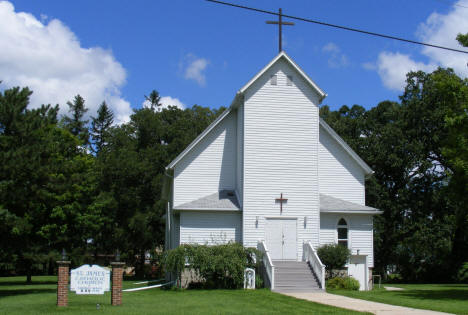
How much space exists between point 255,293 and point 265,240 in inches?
212

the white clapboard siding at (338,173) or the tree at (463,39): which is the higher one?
the tree at (463,39)

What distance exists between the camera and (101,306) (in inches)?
646

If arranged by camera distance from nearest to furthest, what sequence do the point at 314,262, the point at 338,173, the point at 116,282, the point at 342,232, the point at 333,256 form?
the point at 116,282, the point at 314,262, the point at 333,256, the point at 342,232, the point at 338,173

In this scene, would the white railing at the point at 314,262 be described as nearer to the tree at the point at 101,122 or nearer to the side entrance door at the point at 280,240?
the side entrance door at the point at 280,240

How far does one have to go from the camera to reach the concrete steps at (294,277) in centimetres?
2255

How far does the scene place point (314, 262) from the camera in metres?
23.9

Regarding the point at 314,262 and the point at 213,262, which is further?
the point at 314,262

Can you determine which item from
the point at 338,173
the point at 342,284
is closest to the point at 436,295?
the point at 342,284

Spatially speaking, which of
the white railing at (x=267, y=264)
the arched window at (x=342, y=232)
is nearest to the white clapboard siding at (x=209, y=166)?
the white railing at (x=267, y=264)

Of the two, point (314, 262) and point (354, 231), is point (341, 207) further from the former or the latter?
point (314, 262)

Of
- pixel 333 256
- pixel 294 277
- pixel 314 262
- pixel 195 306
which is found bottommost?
pixel 195 306

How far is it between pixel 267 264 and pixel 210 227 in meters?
3.88

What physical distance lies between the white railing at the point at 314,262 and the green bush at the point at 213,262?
2954mm

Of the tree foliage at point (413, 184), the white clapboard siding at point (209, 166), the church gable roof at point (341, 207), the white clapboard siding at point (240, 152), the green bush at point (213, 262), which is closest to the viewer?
the green bush at point (213, 262)
